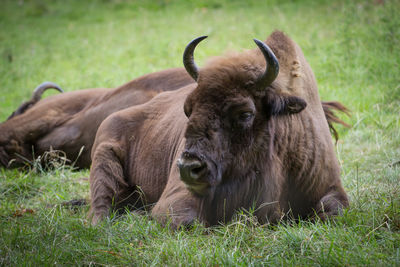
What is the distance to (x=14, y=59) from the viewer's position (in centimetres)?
1427

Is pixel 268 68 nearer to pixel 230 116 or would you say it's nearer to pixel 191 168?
pixel 230 116

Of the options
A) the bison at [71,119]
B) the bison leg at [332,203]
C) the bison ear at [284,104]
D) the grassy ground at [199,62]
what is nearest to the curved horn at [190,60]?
the bison ear at [284,104]

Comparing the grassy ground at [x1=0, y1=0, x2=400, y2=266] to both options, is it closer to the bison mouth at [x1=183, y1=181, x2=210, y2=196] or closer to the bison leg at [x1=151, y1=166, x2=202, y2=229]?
the bison leg at [x1=151, y1=166, x2=202, y2=229]

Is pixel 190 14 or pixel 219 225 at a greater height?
pixel 190 14

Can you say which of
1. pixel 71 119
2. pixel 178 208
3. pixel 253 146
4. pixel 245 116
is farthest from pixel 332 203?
pixel 71 119

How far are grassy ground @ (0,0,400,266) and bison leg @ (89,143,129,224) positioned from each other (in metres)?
0.20

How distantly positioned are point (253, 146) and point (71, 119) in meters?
4.62

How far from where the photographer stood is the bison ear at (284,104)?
4160mm

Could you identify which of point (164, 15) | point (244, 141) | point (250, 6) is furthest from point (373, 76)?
point (164, 15)

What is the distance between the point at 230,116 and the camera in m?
3.97

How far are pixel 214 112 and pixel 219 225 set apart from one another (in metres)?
1.06

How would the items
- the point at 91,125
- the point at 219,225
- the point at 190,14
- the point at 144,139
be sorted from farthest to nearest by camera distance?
the point at 190,14, the point at 91,125, the point at 144,139, the point at 219,225

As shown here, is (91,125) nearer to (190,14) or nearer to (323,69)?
(323,69)

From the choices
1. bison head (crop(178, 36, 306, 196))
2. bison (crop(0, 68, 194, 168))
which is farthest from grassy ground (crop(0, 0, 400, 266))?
bison (crop(0, 68, 194, 168))
